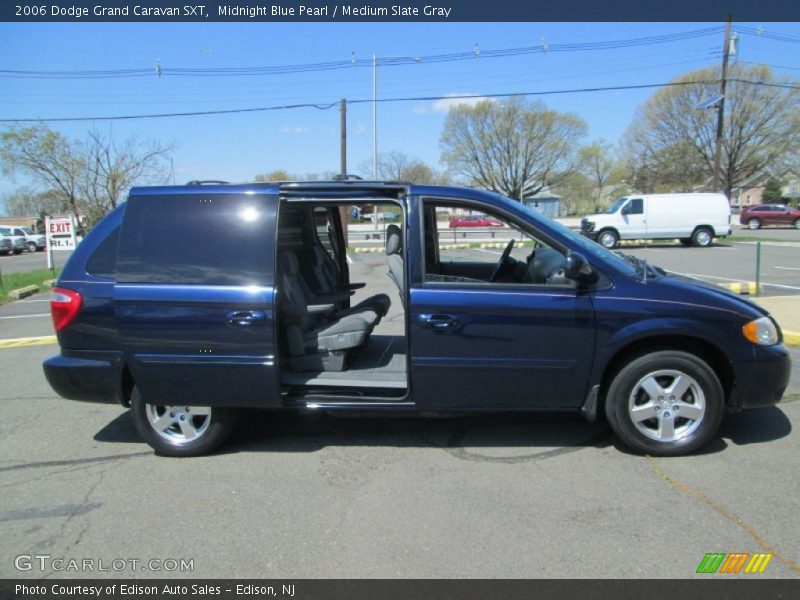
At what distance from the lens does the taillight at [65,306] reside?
399 centimetres

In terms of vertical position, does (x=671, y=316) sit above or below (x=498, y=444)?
above

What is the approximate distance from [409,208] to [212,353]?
172cm

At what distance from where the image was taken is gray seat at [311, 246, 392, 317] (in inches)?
202

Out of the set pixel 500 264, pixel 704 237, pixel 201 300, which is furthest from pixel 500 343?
pixel 704 237

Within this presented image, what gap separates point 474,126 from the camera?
5384 cm

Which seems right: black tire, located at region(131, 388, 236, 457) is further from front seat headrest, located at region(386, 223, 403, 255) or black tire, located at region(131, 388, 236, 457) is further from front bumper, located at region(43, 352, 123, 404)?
front seat headrest, located at region(386, 223, 403, 255)

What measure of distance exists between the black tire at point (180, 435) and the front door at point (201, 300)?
190mm

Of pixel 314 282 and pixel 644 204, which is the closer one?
pixel 314 282

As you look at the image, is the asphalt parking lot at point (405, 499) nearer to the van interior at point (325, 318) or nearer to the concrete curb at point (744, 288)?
the van interior at point (325, 318)

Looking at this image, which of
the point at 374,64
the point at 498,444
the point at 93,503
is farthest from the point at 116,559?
the point at 374,64

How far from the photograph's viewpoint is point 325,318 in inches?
192

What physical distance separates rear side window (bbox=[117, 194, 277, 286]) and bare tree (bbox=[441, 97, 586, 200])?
5260 centimetres

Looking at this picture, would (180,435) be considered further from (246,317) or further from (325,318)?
(325,318)

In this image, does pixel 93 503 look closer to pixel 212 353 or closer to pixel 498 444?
pixel 212 353
